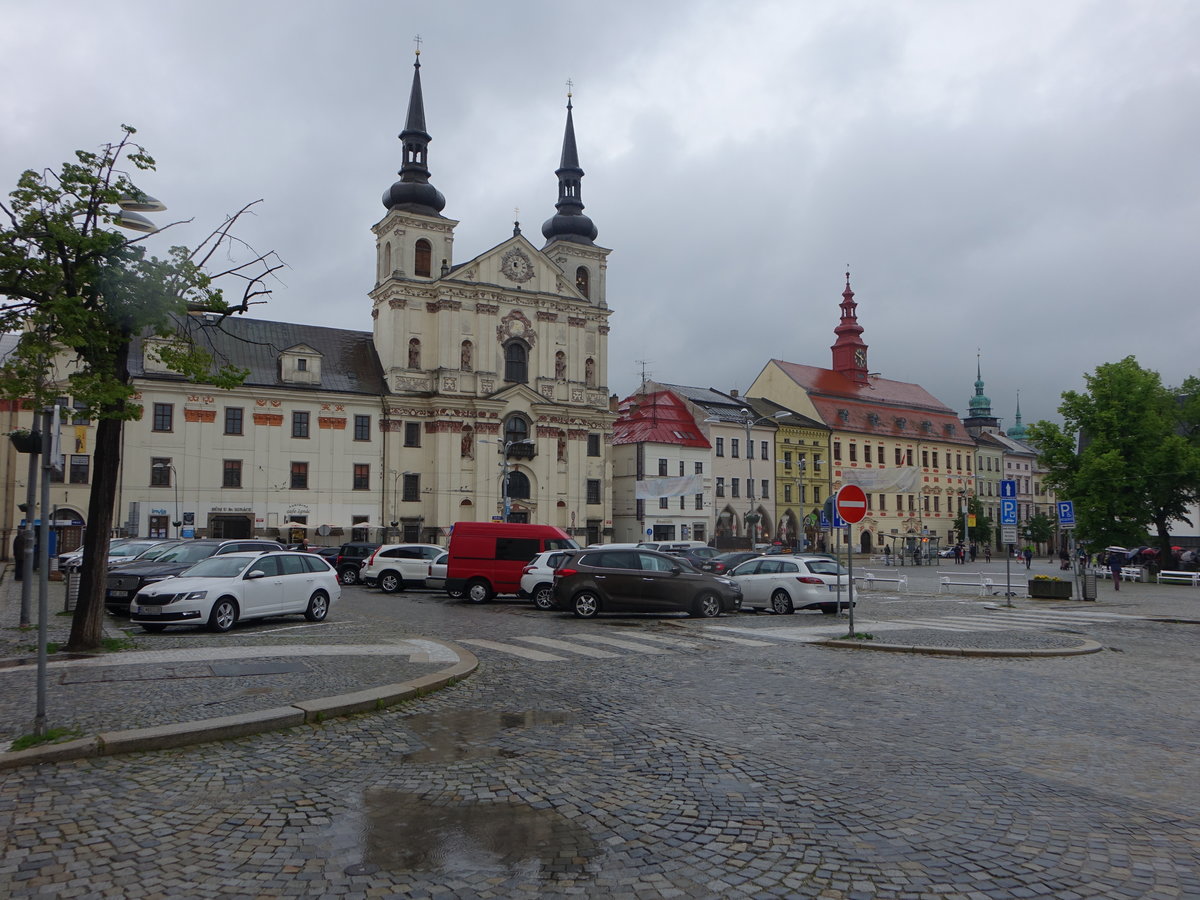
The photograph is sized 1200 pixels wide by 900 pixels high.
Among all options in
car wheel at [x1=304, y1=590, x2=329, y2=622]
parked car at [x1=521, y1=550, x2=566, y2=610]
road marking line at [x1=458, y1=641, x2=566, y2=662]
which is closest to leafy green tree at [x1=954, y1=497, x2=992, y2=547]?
parked car at [x1=521, y1=550, x2=566, y2=610]

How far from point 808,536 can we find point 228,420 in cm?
4698

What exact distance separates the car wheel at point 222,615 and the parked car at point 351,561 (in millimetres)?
17715

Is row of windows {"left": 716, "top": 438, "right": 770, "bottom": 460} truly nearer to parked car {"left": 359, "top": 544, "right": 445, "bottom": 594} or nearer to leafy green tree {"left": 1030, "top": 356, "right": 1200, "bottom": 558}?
leafy green tree {"left": 1030, "top": 356, "right": 1200, "bottom": 558}

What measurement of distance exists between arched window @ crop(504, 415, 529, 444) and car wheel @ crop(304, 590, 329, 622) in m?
45.9

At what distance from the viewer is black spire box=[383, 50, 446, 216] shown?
6531 cm

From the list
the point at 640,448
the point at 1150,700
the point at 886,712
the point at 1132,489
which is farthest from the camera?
the point at 640,448

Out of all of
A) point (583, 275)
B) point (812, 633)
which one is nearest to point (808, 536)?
point (583, 275)

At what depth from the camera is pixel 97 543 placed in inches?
536

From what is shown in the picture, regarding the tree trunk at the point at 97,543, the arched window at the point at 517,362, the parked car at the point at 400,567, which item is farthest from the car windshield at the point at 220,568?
the arched window at the point at 517,362

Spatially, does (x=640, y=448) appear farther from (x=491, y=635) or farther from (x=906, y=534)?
(x=491, y=635)

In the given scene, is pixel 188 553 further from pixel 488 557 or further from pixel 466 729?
pixel 466 729

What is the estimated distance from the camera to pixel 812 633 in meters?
17.8

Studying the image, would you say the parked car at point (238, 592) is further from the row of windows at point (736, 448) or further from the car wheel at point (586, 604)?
the row of windows at point (736, 448)

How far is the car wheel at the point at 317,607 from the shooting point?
62.4 feet
